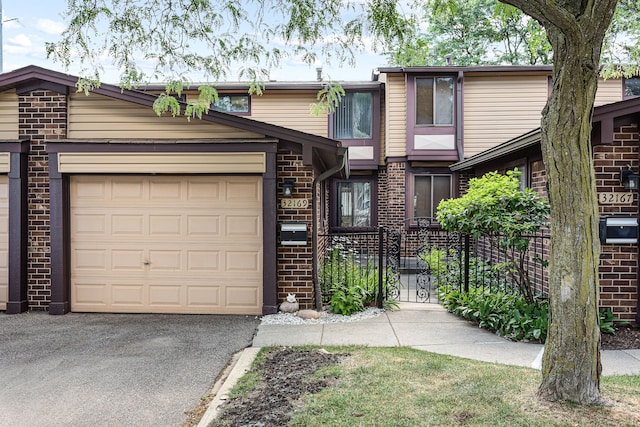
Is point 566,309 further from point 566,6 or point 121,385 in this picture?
point 121,385

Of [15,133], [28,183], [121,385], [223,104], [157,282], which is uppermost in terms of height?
[223,104]

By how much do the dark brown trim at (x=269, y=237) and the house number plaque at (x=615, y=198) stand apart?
15.7 ft

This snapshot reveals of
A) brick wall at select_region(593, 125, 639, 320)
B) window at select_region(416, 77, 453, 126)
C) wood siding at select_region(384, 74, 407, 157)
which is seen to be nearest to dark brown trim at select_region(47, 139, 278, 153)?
brick wall at select_region(593, 125, 639, 320)

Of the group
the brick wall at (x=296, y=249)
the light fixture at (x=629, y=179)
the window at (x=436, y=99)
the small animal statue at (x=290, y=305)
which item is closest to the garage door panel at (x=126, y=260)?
→ the brick wall at (x=296, y=249)

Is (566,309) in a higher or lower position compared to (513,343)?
higher

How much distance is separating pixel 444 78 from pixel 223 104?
709 cm

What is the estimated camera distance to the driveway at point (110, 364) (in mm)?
4137

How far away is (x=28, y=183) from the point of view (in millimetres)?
7938

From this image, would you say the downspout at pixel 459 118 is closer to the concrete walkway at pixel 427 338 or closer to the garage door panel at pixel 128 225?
the concrete walkway at pixel 427 338

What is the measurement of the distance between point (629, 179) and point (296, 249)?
16.0ft

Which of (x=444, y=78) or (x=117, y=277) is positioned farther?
(x=444, y=78)

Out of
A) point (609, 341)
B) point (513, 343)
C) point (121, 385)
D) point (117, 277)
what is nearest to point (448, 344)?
point (513, 343)

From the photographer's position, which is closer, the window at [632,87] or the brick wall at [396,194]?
the brick wall at [396,194]

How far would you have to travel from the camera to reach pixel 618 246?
687cm
